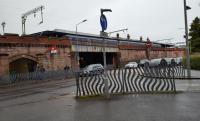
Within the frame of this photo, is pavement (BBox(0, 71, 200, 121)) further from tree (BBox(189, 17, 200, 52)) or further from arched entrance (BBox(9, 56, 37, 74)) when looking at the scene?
tree (BBox(189, 17, 200, 52))

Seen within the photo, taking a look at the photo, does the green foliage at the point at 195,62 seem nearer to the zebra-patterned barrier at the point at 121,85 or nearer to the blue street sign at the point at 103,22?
the zebra-patterned barrier at the point at 121,85

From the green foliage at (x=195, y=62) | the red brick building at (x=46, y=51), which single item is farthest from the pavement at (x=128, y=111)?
the red brick building at (x=46, y=51)

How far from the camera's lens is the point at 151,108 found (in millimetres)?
10719

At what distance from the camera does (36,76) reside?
130ft

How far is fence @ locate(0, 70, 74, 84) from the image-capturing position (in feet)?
118

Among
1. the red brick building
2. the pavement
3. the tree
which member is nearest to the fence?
the red brick building

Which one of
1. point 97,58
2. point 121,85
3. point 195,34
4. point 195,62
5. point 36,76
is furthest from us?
point 97,58

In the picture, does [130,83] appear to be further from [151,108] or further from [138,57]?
[138,57]

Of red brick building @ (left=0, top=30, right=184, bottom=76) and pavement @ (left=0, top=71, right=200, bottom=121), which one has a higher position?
red brick building @ (left=0, top=30, right=184, bottom=76)

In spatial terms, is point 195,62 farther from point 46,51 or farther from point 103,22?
point 103,22

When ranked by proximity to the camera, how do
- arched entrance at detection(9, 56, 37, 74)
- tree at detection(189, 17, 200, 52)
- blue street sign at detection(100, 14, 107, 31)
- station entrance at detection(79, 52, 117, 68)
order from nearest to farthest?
blue street sign at detection(100, 14, 107, 31), arched entrance at detection(9, 56, 37, 74), tree at detection(189, 17, 200, 52), station entrance at detection(79, 52, 117, 68)

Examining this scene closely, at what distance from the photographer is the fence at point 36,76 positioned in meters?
36.0

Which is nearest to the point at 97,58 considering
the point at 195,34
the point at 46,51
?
the point at 195,34

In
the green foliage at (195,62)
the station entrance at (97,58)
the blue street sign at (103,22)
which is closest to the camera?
the blue street sign at (103,22)
